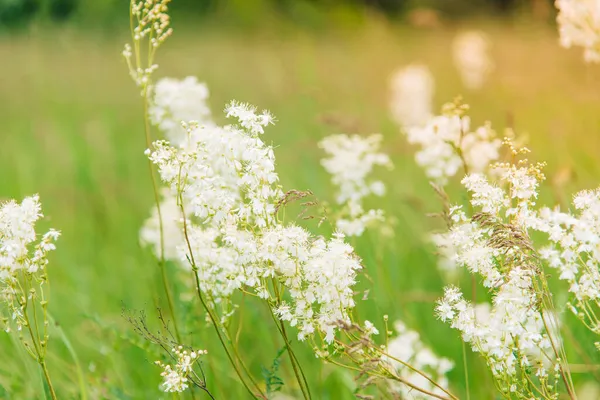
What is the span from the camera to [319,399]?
6.77 ft

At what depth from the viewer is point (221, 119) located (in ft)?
8.90

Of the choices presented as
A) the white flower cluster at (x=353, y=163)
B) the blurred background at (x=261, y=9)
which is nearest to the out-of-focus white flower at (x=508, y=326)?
the white flower cluster at (x=353, y=163)

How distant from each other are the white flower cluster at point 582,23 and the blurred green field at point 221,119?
1.33 ft

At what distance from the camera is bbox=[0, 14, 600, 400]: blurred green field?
2805 millimetres

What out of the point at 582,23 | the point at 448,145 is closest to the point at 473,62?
the point at 582,23

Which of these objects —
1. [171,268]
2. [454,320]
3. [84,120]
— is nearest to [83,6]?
[84,120]

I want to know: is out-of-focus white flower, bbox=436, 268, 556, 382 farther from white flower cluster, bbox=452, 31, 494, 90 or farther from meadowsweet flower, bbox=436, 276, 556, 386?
white flower cluster, bbox=452, 31, 494, 90

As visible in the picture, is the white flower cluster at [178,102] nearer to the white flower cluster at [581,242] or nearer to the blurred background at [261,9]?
the white flower cluster at [581,242]

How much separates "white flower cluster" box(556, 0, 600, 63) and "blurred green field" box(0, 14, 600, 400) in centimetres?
41

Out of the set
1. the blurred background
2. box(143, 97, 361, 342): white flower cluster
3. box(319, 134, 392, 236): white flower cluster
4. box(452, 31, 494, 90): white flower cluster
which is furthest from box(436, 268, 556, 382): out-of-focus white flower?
box(452, 31, 494, 90): white flower cluster

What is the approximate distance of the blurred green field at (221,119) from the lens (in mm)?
2805

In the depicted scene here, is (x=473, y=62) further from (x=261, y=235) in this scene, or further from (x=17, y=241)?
(x=17, y=241)

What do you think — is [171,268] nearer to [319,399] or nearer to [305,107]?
[319,399]

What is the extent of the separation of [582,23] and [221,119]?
1429mm
